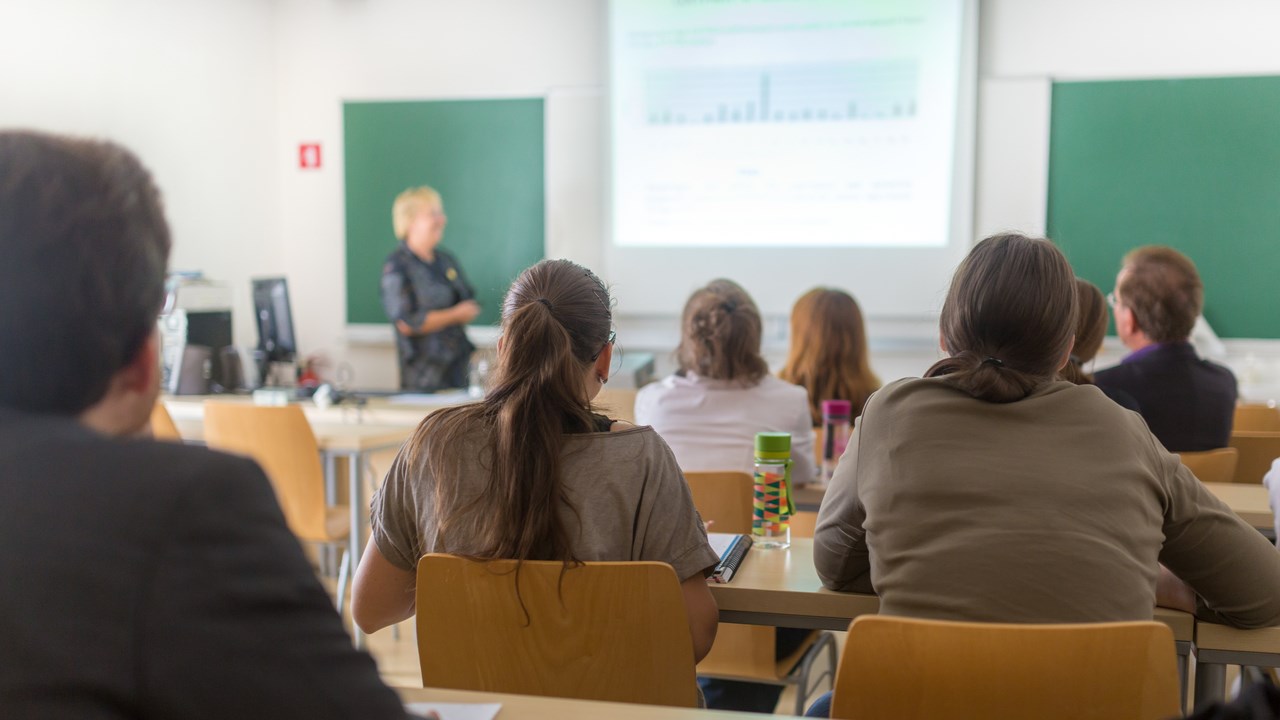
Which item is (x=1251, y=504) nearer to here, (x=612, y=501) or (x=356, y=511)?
(x=612, y=501)

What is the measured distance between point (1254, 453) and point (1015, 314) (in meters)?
1.88

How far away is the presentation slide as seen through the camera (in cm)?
519

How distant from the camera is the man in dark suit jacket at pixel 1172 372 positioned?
2.76 m

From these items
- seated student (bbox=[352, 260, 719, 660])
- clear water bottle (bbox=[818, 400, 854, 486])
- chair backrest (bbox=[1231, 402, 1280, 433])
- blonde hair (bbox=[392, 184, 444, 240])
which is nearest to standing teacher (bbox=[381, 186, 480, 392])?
blonde hair (bbox=[392, 184, 444, 240])

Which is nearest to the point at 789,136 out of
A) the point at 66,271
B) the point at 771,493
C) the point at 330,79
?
the point at 330,79

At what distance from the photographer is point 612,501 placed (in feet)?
5.03

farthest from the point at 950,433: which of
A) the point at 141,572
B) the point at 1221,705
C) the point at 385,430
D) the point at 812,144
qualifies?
the point at 812,144

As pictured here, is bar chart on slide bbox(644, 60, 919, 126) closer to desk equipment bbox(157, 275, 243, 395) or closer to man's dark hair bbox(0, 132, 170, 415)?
desk equipment bbox(157, 275, 243, 395)

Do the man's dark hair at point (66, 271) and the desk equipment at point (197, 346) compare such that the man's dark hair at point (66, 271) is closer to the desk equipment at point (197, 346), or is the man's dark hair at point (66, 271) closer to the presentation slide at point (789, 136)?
the desk equipment at point (197, 346)

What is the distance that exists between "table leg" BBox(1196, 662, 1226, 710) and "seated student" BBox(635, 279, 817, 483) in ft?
3.68

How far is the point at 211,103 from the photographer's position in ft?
18.5

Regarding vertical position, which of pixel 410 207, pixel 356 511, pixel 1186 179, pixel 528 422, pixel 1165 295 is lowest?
pixel 356 511

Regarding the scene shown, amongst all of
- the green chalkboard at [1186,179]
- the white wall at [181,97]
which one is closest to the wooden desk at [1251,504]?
the green chalkboard at [1186,179]

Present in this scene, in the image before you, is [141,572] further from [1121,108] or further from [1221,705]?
[1121,108]
